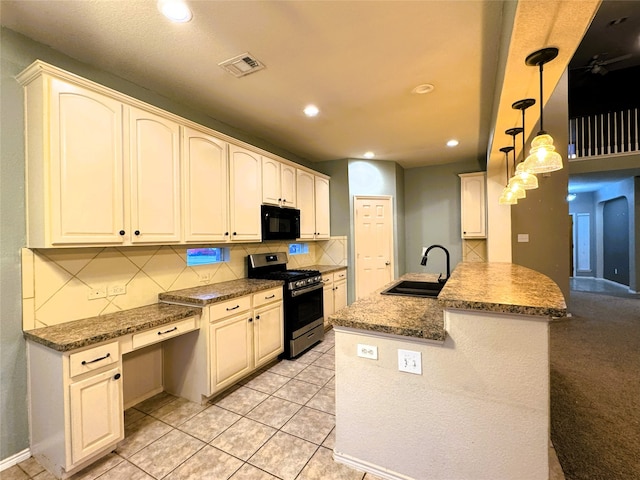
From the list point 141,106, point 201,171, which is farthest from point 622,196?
point 141,106

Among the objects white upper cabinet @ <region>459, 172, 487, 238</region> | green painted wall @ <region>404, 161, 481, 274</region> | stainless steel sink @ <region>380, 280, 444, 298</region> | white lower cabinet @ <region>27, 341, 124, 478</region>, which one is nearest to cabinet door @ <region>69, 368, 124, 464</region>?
white lower cabinet @ <region>27, 341, 124, 478</region>

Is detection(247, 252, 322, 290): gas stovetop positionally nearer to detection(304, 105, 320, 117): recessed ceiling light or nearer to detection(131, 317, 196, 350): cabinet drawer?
detection(131, 317, 196, 350): cabinet drawer

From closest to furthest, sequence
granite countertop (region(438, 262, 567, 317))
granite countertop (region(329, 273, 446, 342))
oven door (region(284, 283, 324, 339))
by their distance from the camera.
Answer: granite countertop (region(438, 262, 567, 317)) → granite countertop (region(329, 273, 446, 342)) → oven door (region(284, 283, 324, 339))

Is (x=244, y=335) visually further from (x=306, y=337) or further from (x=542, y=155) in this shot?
(x=542, y=155)

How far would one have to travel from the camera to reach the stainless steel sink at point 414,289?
7.66ft

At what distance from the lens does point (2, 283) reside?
172 cm

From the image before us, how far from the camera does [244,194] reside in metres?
3.11

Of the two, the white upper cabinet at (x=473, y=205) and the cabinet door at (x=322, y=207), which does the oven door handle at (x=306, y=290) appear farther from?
the white upper cabinet at (x=473, y=205)

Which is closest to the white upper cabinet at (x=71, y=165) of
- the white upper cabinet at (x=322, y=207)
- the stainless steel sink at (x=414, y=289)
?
the stainless steel sink at (x=414, y=289)

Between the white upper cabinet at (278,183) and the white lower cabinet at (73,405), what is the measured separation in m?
2.19

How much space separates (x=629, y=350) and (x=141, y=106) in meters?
5.70

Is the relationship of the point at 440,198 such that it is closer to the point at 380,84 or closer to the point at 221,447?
the point at 380,84

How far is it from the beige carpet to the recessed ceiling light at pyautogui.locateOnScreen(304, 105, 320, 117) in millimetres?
3321

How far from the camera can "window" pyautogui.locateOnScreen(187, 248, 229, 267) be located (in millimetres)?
2881
